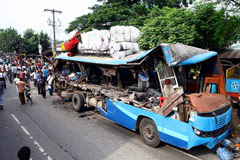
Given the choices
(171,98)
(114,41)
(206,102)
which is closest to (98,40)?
(114,41)

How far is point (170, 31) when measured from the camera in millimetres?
11070

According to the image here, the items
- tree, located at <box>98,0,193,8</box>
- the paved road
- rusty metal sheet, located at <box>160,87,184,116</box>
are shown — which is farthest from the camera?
tree, located at <box>98,0,193,8</box>

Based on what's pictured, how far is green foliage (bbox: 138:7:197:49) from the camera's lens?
10.8 metres

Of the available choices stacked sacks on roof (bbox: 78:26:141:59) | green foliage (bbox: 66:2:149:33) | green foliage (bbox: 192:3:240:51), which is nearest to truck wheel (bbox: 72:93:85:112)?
stacked sacks on roof (bbox: 78:26:141:59)

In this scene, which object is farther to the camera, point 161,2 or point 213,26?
point 161,2

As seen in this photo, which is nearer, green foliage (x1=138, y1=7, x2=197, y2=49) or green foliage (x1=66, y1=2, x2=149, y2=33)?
green foliage (x1=138, y1=7, x2=197, y2=49)

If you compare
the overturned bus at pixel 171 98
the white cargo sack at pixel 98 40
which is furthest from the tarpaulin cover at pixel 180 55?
the white cargo sack at pixel 98 40

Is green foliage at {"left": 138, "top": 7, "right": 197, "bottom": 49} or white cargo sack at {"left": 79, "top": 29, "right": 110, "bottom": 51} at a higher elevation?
green foliage at {"left": 138, "top": 7, "right": 197, "bottom": 49}

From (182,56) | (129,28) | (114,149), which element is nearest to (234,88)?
(182,56)

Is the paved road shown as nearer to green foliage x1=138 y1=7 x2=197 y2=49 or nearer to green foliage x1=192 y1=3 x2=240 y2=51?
green foliage x1=138 y1=7 x2=197 y2=49

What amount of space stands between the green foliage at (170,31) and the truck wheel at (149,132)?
7.08 metres

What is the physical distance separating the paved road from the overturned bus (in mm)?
443

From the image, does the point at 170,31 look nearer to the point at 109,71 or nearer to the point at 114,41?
the point at 114,41

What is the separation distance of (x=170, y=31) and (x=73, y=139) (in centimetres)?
878
